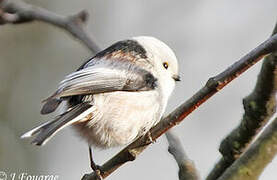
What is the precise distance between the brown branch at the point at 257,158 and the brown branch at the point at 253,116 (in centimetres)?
5

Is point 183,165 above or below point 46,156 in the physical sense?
above

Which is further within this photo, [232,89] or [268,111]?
[232,89]

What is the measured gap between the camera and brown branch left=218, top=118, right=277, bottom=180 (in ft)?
7.03

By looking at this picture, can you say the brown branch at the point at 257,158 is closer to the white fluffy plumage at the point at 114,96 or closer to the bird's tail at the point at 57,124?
the white fluffy plumage at the point at 114,96

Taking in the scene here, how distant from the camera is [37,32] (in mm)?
5199

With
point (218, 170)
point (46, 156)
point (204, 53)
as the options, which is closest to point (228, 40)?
point (204, 53)

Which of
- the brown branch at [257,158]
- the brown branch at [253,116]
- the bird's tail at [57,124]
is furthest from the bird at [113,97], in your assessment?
the brown branch at [257,158]

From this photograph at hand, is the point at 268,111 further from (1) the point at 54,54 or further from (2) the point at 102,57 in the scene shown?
(1) the point at 54,54

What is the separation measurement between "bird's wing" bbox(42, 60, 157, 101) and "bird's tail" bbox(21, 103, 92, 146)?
7cm

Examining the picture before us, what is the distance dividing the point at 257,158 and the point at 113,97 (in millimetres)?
755

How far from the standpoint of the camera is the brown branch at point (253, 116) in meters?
2.05

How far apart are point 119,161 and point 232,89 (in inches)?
126

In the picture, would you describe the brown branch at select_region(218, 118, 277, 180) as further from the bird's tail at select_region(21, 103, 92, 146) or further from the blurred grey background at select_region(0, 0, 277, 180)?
the blurred grey background at select_region(0, 0, 277, 180)

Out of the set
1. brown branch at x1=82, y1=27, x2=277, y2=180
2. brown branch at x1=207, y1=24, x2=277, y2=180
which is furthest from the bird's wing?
brown branch at x1=207, y1=24, x2=277, y2=180
